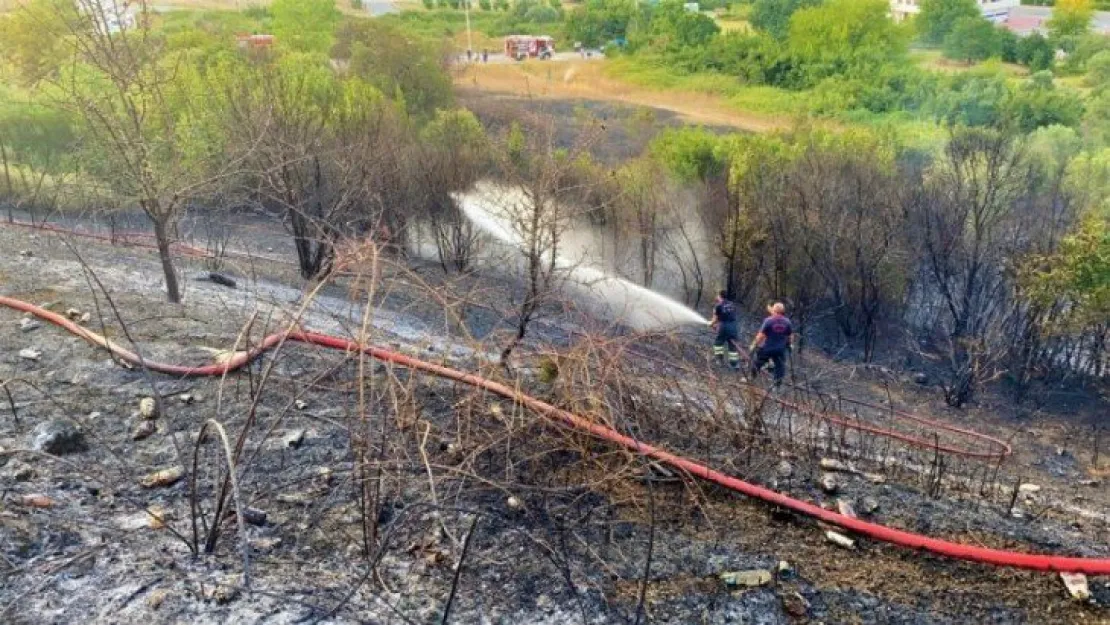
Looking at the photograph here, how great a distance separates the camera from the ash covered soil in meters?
4.66

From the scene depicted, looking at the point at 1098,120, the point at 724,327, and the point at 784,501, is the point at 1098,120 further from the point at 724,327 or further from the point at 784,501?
the point at 784,501

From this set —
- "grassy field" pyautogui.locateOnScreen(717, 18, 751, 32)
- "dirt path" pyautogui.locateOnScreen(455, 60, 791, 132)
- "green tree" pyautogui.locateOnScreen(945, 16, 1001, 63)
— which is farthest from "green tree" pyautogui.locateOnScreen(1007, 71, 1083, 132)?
"grassy field" pyautogui.locateOnScreen(717, 18, 751, 32)

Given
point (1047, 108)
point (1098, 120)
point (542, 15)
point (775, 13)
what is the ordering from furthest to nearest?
point (542, 15)
point (775, 13)
point (1047, 108)
point (1098, 120)

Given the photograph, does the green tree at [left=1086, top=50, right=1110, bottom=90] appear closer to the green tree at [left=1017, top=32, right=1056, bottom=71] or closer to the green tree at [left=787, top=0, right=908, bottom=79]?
the green tree at [left=1017, top=32, right=1056, bottom=71]

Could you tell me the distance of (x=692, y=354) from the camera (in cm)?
1319

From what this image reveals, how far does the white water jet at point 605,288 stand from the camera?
15820 millimetres

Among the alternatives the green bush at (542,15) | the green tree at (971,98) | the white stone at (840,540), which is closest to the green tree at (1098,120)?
the green tree at (971,98)

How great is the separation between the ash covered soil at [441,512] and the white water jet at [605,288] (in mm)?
8317

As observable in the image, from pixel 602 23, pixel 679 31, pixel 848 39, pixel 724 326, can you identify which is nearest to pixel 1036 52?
pixel 848 39

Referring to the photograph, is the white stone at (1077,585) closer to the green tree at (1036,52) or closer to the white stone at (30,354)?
the white stone at (30,354)

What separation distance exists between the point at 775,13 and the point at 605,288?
3507 centimetres

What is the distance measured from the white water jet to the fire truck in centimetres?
3373

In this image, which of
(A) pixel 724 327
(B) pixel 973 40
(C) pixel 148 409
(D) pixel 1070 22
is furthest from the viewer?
(D) pixel 1070 22

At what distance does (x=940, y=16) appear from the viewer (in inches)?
1663
